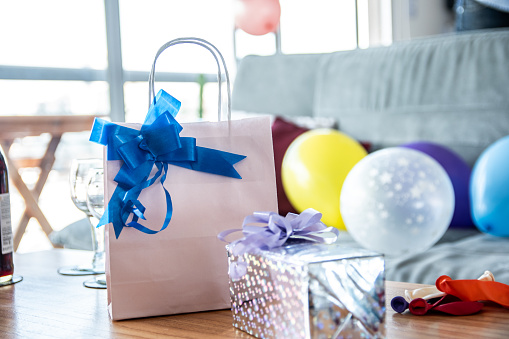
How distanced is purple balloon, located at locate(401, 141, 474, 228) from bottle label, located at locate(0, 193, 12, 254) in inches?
45.1

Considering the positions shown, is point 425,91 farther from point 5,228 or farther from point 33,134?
point 33,134

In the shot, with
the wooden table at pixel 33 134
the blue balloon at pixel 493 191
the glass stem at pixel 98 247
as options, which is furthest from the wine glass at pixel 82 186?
the wooden table at pixel 33 134

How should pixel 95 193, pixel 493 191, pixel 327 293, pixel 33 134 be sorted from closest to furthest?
pixel 327 293, pixel 95 193, pixel 493 191, pixel 33 134

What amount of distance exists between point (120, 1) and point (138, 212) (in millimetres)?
3165

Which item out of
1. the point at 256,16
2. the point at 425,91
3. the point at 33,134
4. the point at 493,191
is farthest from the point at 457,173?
the point at 33,134

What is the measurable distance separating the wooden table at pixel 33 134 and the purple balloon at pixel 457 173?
2.04 meters

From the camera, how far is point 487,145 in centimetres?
161

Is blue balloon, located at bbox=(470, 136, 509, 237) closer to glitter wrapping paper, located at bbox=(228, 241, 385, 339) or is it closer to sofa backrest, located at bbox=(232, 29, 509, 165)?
sofa backrest, located at bbox=(232, 29, 509, 165)

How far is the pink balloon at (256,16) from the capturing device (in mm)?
3146

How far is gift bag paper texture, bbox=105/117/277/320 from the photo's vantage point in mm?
592

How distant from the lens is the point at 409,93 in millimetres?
1745

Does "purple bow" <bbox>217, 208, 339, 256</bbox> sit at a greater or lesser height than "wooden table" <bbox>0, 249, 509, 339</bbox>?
greater

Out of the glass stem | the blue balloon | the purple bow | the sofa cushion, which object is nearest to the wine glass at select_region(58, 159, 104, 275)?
the glass stem

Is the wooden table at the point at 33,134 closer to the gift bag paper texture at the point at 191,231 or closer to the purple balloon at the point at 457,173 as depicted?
the purple balloon at the point at 457,173
